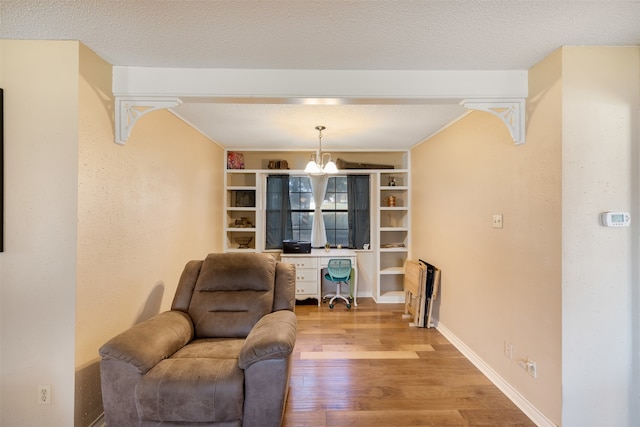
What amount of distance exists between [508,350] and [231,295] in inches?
84.4

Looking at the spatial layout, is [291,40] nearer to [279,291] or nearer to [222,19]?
[222,19]

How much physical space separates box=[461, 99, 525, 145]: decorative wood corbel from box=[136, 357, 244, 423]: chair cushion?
2.32 m

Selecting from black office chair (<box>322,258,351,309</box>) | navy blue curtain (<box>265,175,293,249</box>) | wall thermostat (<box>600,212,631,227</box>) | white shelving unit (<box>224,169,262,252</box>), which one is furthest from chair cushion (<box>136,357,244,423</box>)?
navy blue curtain (<box>265,175,293,249</box>)

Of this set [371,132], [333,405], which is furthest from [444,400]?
[371,132]

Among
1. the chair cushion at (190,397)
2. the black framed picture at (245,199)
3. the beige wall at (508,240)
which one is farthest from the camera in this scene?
the black framed picture at (245,199)

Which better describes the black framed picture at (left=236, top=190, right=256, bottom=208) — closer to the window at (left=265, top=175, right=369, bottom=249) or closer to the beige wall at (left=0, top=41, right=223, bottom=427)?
the window at (left=265, top=175, right=369, bottom=249)

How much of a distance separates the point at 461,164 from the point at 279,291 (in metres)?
2.15

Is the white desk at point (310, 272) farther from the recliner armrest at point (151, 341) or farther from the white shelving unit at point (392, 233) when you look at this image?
the recliner armrest at point (151, 341)

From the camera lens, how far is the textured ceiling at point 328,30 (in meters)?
1.40

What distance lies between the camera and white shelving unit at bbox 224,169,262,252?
446 centimetres

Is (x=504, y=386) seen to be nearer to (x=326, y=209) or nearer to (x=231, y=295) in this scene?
(x=231, y=295)

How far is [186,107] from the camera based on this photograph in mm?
2713

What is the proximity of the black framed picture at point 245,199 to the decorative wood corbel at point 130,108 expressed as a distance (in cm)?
260

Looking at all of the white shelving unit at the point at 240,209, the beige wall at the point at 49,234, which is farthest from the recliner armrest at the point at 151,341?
the white shelving unit at the point at 240,209
